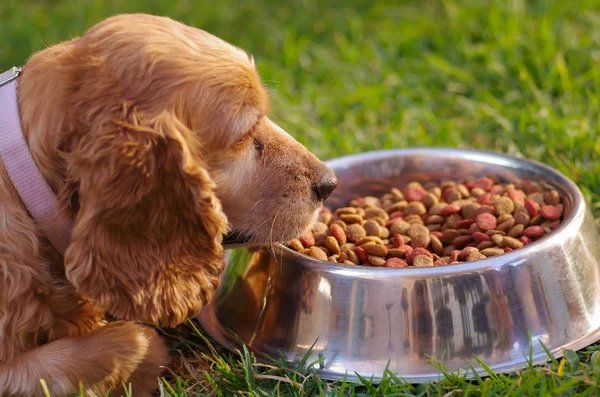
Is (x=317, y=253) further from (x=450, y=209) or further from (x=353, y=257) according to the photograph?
(x=450, y=209)

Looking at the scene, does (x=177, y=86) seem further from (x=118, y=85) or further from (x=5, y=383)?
(x=5, y=383)

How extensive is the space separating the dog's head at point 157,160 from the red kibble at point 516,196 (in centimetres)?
125

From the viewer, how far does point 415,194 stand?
3781 mm

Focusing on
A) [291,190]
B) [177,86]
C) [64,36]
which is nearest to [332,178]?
[291,190]

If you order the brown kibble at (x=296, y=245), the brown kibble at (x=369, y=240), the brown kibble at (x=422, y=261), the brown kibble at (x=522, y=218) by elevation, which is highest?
the brown kibble at (x=296, y=245)

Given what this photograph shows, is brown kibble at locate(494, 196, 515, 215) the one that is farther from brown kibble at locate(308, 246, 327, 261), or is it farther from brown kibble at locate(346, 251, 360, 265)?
brown kibble at locate(308, 246, 327, 261)

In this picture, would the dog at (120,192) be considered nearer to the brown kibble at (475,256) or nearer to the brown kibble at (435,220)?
the brown kibble at (475,256)

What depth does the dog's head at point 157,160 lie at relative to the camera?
95.2 inches

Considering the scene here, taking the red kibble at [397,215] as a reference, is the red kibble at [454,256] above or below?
above

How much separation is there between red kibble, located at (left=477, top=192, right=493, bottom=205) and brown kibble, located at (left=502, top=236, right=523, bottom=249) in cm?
34

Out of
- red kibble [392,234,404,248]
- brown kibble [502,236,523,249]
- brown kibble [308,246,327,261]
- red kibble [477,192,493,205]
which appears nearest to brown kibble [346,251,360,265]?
brown kibble [308,246,327,261]

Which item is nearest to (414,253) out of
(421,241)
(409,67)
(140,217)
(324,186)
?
(421,241)

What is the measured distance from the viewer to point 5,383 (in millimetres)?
2543

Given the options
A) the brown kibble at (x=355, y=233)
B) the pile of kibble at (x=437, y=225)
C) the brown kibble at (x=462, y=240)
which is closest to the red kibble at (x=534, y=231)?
the pile of kibble at (x=437, y=225)
